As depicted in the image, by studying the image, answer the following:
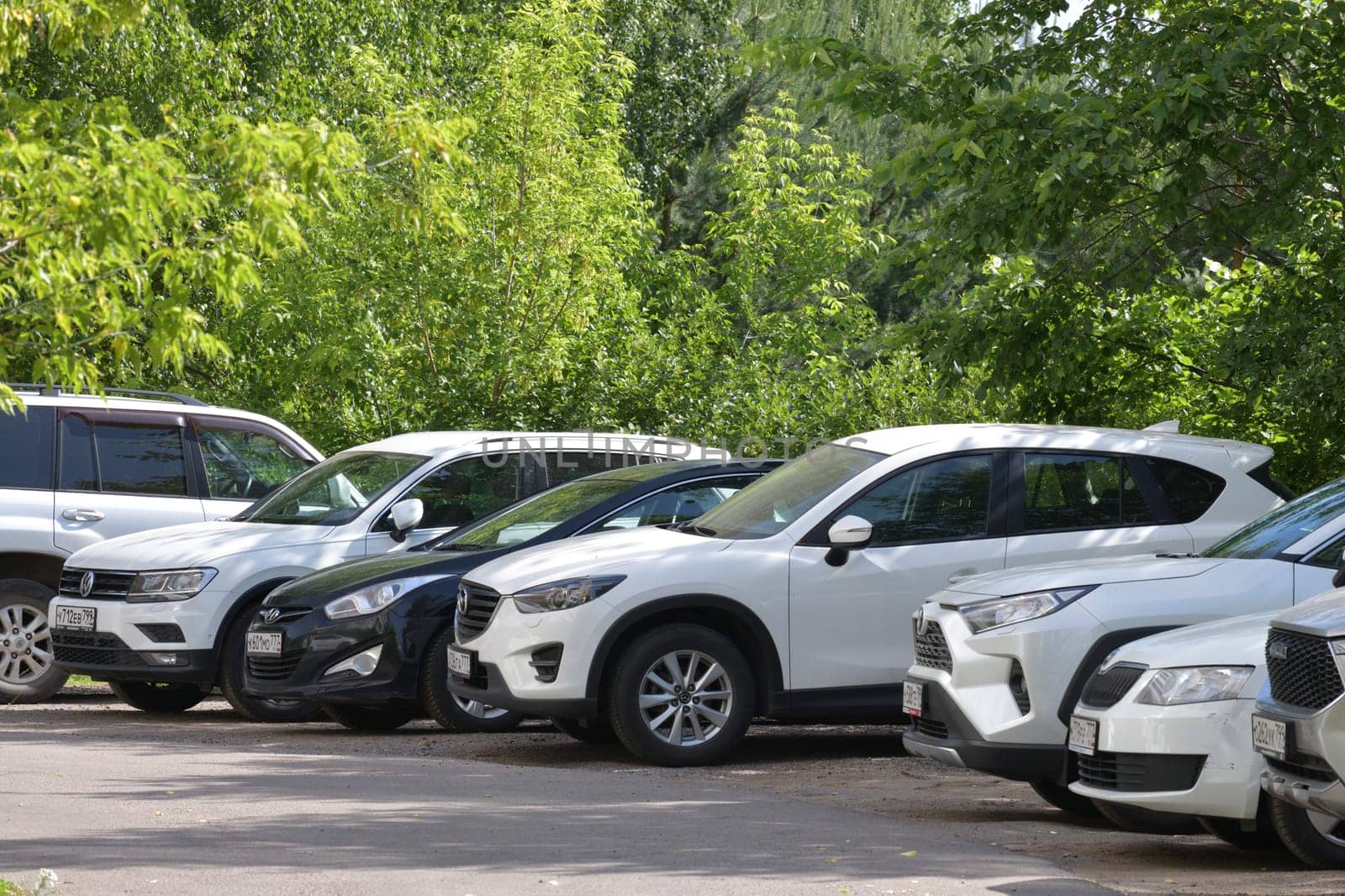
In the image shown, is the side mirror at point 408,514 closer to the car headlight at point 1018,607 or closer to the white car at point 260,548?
the white car at point 260,548

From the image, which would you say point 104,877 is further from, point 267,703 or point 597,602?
point 267,703

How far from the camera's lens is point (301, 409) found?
1864 cm

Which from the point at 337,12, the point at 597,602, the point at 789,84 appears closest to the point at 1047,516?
the point at 597,602

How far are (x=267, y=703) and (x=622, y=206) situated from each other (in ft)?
29.7

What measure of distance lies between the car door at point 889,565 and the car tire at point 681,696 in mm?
363

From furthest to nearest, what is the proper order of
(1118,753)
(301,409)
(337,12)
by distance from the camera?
(337,12), (301,409), (1118,753)

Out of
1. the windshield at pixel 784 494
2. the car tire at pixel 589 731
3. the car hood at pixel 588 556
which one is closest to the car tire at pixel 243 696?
the car tire at pixel 589 731

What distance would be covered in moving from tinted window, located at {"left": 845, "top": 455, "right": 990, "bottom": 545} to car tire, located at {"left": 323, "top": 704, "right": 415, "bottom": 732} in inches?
147

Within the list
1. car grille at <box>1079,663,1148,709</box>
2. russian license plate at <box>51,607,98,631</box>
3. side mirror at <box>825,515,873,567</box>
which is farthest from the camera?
russian license plate at <box>51,607,98,631</box>

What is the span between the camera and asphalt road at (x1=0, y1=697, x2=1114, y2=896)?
21.0 ft

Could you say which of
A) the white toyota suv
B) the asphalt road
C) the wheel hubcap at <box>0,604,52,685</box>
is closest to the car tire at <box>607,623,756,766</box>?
the asphalt road

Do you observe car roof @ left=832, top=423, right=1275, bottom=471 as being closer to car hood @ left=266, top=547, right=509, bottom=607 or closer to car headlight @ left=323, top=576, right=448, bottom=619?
car hood @ left=266, top=547, right=509, bottom=607

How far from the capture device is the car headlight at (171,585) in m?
11.8

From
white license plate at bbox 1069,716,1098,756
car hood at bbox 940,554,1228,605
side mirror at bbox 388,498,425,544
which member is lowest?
white license plate at bbox 1069,716,1098,756
